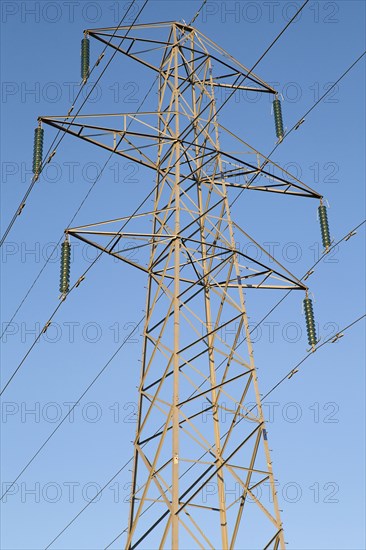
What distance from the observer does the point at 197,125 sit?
25.3 metres

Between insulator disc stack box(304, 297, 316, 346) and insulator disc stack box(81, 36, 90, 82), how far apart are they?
8.38m

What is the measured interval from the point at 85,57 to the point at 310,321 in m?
9.61

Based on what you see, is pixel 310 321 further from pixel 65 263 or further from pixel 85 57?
pixel 85 57

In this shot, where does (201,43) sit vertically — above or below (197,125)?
A: above

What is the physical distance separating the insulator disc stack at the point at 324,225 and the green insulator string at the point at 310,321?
5.14 ft

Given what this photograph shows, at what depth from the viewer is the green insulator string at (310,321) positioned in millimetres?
22969

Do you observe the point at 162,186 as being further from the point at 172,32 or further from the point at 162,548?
the point at 162,548

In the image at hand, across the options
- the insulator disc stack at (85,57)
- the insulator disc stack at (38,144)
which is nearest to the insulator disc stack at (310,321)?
the insulator disc stack at (38,144)

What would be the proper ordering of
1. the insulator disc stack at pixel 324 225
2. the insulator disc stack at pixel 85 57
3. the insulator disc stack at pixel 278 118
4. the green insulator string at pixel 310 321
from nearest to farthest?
the green insulator string at pixel 310 321, the insulator disc stack at pixel 324 225, the insulator disc stack at pixel 85 57, the insulator disc stack at pixel 278 118

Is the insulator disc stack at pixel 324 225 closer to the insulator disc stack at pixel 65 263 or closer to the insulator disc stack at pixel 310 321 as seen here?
the insulator disc stack at pixel 310 321

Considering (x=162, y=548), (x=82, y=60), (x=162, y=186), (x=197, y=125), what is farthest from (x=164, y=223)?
→ (x=162, y=548)

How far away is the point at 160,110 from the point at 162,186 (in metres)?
3.19

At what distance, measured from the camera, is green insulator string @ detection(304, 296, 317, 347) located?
904 inches

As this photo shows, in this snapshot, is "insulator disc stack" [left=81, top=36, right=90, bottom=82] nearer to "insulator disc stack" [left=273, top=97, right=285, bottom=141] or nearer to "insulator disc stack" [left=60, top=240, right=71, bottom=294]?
"insulator disc stack" [left=60, top=240, right=71, bottom=294]
